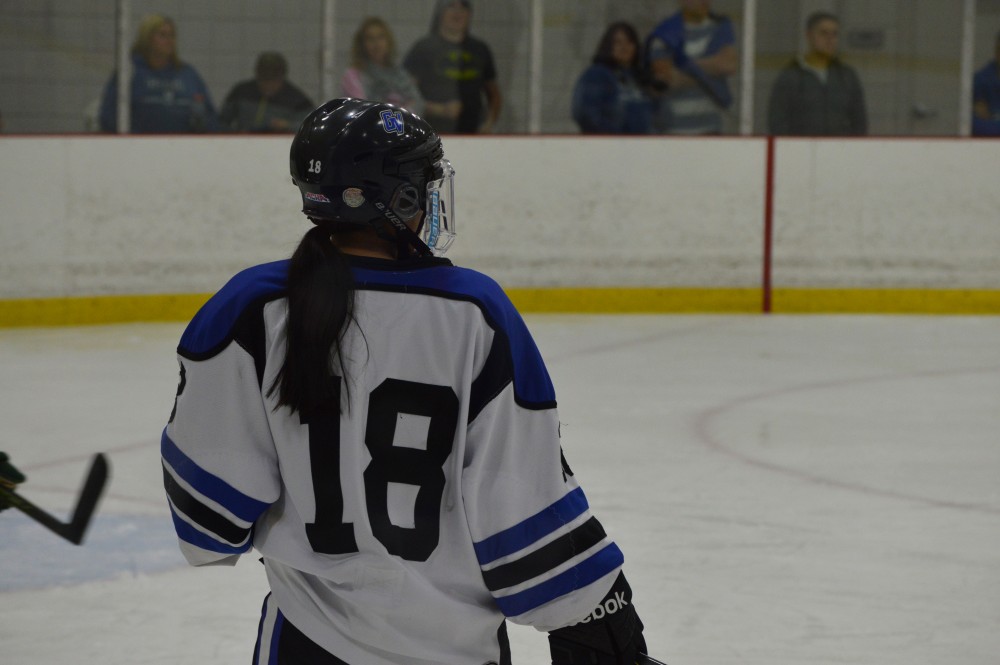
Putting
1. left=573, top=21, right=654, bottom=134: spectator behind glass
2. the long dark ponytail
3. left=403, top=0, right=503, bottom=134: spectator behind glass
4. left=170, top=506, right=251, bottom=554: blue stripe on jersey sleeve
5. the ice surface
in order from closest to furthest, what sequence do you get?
the long dark ponytail, left=170, top=506, right=251, bottom=554: blue stripe on jersey sleeve, the ice surface, left=403, top=0, right=503, bottom=134: spectator behind glass, left=573, top=21, right=654, bottom=134: spectator behind glass

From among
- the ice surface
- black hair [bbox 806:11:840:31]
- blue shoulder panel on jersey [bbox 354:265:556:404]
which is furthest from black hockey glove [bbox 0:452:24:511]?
black hair [bbox 806:11:840:31]

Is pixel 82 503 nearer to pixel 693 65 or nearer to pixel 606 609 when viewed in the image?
pixel 606 609

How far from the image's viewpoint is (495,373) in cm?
121

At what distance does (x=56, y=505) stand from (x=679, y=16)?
15.2 ft

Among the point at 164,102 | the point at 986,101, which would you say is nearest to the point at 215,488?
the point at 164,102

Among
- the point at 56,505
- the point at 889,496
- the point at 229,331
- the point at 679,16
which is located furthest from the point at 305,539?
the point at 679,16

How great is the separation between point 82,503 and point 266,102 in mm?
5414

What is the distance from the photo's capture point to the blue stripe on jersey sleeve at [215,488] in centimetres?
126

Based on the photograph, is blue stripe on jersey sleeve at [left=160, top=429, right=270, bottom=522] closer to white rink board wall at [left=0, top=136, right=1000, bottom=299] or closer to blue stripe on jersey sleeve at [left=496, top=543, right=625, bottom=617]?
blue stripe on jersey sleeve at [left=496, top=543, right=625, bottom=617]

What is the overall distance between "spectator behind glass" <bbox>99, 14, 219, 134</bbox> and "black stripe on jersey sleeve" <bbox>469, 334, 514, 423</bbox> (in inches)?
217

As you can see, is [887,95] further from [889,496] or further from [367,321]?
[367,321]

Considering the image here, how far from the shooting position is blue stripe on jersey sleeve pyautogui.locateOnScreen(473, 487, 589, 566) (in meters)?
1.23

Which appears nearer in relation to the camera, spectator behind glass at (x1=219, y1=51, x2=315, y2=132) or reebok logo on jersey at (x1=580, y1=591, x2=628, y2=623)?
reebok logo on jersey at (x1=580, y1=591, x2=628, y2=623)

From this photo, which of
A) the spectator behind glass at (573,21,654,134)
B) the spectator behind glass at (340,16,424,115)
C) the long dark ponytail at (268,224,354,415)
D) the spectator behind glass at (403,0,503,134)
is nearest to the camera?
the long dark ponytail at (268,224,354,415)
